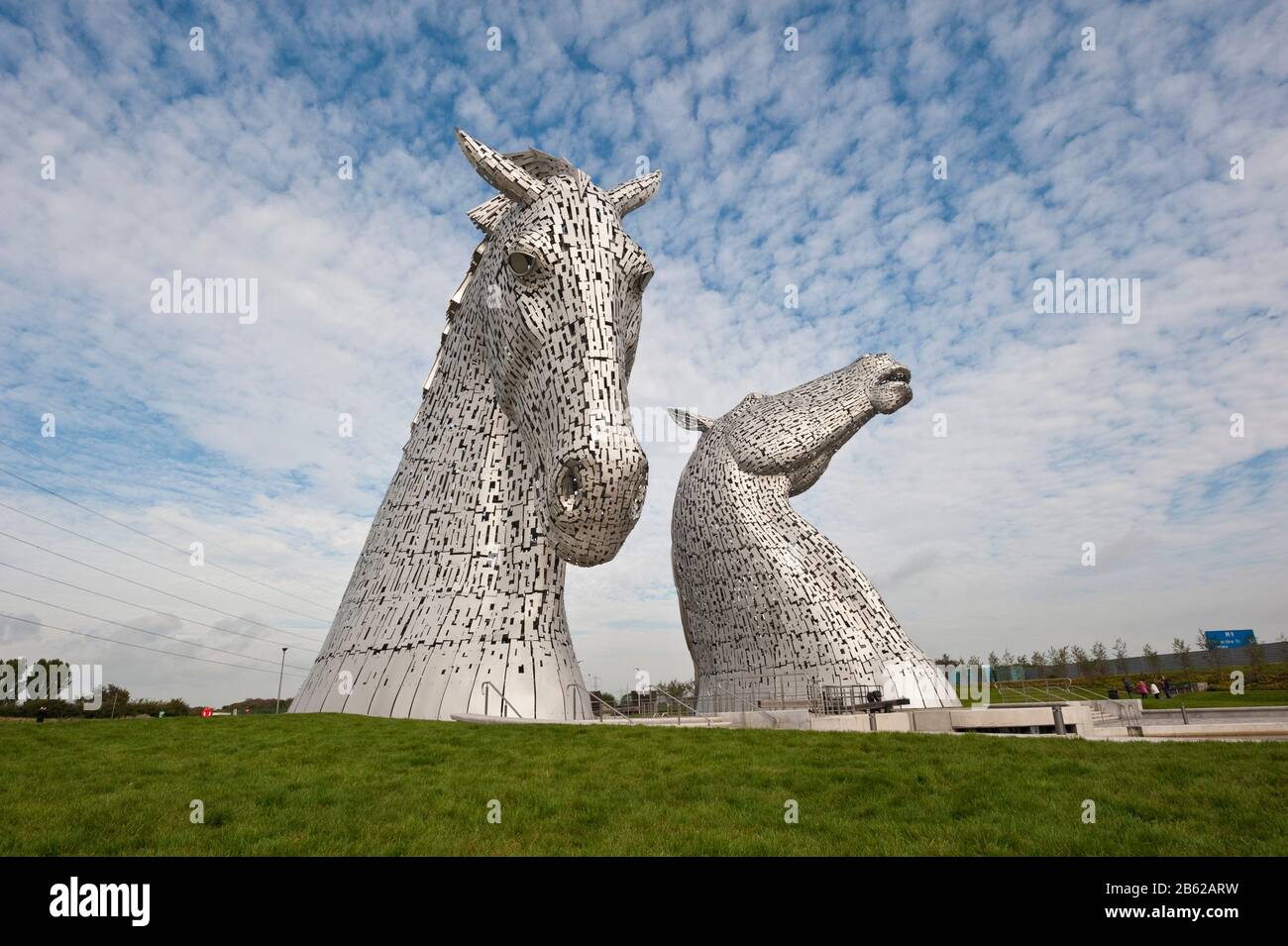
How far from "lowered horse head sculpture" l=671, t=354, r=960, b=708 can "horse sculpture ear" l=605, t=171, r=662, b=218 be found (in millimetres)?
9530

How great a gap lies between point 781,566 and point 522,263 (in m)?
10.9

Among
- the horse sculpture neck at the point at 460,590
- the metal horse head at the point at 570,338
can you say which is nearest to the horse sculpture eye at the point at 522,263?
the metal horse head at the point at 570,338

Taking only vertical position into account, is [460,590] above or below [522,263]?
below

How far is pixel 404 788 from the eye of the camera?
5.11 m

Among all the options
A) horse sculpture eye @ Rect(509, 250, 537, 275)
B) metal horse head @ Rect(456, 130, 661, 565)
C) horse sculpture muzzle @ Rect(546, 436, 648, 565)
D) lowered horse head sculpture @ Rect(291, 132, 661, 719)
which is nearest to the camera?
horse sculpture muzzle @ Rect(546, 436, 648, 565)

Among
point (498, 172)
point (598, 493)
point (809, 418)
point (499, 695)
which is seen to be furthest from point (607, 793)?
point (809, 418)

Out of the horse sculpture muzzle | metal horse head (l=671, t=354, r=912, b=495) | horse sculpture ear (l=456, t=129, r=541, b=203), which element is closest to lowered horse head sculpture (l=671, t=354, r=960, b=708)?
metal horse head (l=671, t=354, r=912, b=495)

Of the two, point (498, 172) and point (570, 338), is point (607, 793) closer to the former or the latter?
point (570, 338)

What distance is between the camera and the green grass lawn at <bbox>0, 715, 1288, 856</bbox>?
3.88 meters

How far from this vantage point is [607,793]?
16.6 ft

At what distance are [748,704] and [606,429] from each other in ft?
39.1

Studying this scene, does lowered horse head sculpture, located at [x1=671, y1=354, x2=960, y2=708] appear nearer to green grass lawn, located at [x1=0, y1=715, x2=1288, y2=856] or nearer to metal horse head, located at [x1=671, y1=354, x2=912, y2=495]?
metal horse head, located at [x1=671, y1=354, x2=912, y2=495]

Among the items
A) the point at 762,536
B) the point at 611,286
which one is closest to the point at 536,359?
the point at 611,286
